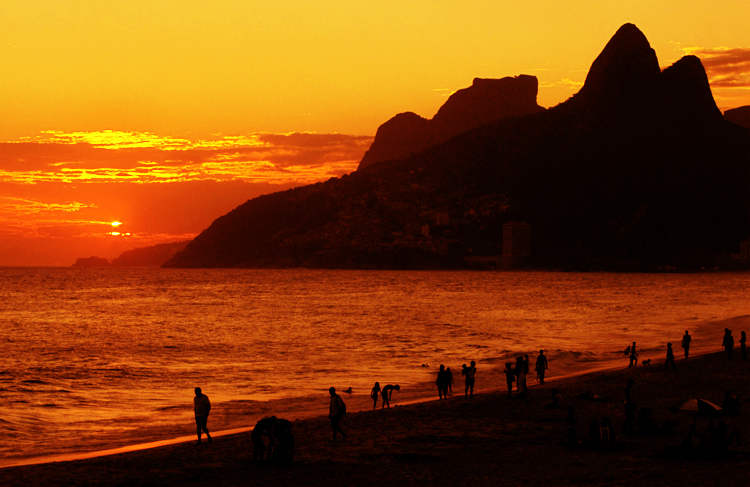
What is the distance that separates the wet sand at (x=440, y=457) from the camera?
57.7 ft

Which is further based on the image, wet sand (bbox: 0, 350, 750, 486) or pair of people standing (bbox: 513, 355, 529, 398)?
pair of people standing (bbox: 513, 355, 529, 398)

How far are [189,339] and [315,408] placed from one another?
43.6 metres

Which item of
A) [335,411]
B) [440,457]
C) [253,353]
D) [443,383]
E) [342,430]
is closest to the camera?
[440,457]

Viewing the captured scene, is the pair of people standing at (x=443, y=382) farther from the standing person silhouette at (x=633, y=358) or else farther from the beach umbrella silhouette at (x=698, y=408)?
the standing person silhouette at (x=633, y=358)

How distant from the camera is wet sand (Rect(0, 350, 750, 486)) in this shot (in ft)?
57.7

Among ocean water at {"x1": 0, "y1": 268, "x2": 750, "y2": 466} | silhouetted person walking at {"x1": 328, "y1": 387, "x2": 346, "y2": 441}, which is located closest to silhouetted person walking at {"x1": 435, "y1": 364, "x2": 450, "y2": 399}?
ocean water at {"x1": 0, "y1": 268, "x2": 750, "y2": 466}

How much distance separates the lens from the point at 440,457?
785 inches

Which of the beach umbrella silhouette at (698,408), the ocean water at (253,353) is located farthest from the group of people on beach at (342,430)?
the ocean water at (253,353)

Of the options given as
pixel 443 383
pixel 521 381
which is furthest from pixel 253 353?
pixel 521 381

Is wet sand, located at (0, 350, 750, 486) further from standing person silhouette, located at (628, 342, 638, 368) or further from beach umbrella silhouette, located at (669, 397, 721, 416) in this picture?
standing person silhouette, located at (628, 342, 638, 368)

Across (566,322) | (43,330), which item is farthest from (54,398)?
(566,322)

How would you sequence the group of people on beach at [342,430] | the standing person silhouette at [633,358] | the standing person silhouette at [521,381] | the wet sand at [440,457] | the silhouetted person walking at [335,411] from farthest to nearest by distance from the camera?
the standing person silhouette at [633,358] < the standing person silhouette at [521,381] < the silhouetted person walking at [335,411] < the group of people on beach at [342,430] < the wet sand at [440,457]

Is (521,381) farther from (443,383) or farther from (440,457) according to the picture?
(440,457)

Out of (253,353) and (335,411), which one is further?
(253,353)
